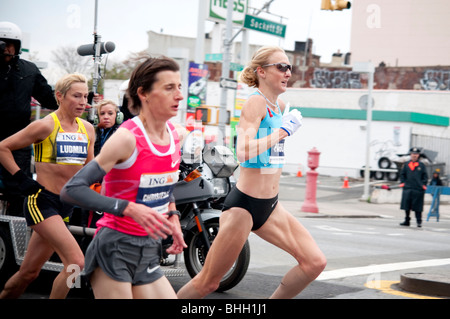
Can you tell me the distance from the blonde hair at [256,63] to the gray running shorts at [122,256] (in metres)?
2.12

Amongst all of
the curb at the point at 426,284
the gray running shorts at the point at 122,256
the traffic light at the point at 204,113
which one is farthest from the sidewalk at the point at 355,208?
the gray running shorts at the point at 122,256

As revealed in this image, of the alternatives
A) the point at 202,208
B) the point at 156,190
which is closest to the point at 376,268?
the point at 202,208

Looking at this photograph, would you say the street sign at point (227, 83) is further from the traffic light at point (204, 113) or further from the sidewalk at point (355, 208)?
the sidewalk at point (355, 208)

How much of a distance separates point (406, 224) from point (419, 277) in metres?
10.9

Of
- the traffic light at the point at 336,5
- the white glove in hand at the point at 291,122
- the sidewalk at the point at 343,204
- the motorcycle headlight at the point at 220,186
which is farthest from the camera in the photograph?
the sidewalk at the point at 343,204

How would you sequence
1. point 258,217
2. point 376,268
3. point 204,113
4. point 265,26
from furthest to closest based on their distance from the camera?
point 265,26
point 204,113
point 376,268
point 258,217

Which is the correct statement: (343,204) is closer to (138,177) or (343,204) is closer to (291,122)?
(291,122)

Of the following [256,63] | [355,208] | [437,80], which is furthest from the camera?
[437,80]

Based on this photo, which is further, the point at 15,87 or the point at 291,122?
the point at 15,87

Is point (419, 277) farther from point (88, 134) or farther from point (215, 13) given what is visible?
point (215, 13)

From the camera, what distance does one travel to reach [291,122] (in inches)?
194

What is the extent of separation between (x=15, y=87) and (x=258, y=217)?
93.8 inches

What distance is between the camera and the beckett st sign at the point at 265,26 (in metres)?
22.6

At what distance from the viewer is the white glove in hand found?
489 cm
